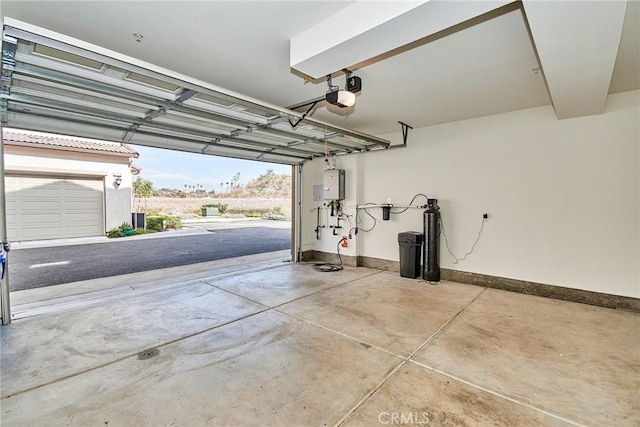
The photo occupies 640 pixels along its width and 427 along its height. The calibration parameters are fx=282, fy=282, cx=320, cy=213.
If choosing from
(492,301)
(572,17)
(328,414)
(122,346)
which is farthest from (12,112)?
(492,301)

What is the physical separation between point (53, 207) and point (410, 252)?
11.2 metres

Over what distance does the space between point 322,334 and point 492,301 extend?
2.58 m

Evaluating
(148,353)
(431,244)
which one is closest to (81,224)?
(148,353)

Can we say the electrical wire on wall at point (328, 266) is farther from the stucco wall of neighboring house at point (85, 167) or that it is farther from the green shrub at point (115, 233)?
the stucco wall of neighboring house at point (85, 167)

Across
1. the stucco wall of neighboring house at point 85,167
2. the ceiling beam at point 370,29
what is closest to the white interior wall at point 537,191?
the ceiling beam at point 370,29

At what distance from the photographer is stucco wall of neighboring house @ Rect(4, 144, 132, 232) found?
8.77 meters

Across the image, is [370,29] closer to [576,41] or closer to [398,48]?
[398,48]

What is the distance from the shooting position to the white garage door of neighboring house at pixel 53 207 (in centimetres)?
869

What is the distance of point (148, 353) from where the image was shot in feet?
8.30

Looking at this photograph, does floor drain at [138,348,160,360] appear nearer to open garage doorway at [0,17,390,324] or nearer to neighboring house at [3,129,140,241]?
open garage doorway at [0,17,390,324]

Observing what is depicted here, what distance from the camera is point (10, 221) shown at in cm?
860

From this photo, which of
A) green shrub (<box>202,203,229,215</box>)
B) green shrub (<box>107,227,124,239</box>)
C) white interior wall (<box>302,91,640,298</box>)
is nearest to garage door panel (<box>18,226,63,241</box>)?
green shrub (<box>107,227,124,239</box>)

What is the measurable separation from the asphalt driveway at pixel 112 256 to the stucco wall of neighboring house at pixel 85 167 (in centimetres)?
148

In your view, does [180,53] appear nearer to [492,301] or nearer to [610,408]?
[610,408]
